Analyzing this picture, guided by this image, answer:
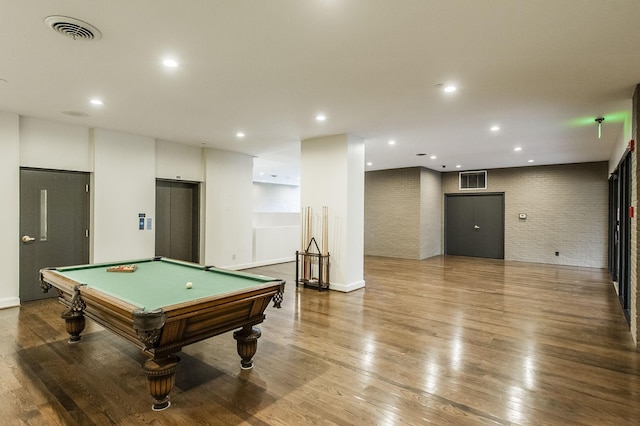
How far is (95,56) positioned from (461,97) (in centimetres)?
364

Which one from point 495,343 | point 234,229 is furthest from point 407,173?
point 495,343

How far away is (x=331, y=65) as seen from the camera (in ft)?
9.98

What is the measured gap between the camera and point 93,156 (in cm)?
543

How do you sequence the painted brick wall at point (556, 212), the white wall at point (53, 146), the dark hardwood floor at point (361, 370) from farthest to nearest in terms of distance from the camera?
the painted brick wall at point (556, 212), the white wall at point (53, 146), the dark hardwood floor at point (361, 370)

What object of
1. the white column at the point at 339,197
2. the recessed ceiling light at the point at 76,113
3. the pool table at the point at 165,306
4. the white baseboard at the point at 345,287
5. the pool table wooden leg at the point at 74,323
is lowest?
the white baseboard at the point at 345,287

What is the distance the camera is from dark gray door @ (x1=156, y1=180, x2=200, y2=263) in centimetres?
659

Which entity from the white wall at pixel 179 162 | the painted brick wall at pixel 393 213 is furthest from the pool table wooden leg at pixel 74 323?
A: the painted brick wall at pixel 393 213

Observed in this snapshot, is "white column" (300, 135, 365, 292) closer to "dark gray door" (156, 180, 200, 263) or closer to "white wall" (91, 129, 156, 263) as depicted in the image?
"dark gray door" (156, 180, 200, 263)

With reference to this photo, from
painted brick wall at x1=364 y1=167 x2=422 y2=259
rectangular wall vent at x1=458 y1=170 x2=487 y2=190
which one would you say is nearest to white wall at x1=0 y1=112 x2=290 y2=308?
painted brick wall at x1=364 y1=167 x2=422 y2=259

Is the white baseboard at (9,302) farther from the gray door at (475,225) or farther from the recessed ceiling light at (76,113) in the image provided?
the gray door at (475,225)

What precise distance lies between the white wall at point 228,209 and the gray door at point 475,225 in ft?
21.1

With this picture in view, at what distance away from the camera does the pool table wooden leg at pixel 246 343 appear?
284 cm

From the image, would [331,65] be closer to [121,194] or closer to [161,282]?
[161,282]

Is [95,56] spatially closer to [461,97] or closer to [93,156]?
[93,156]
